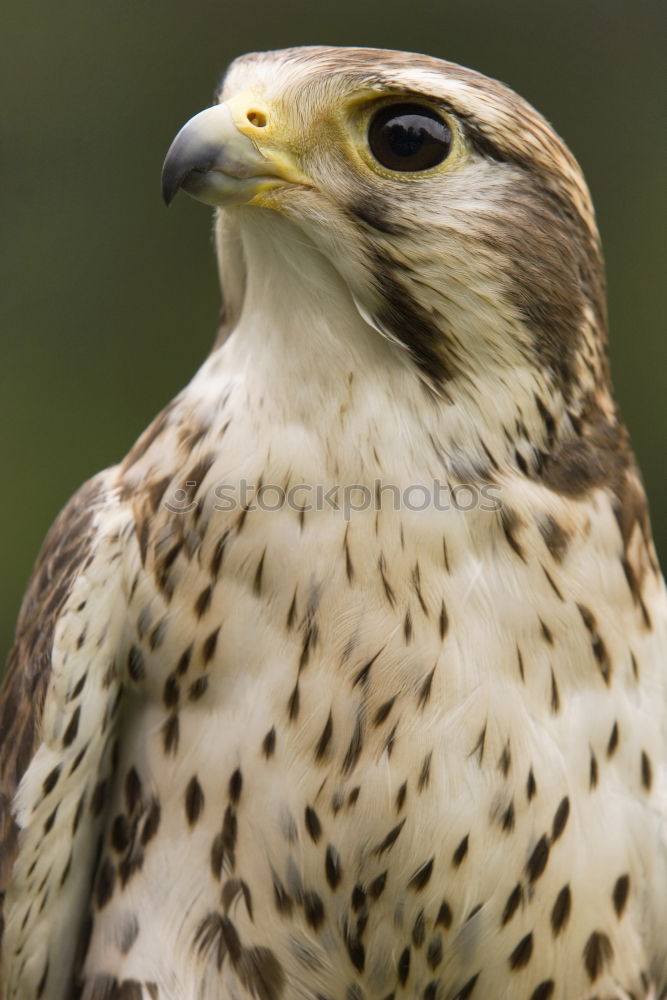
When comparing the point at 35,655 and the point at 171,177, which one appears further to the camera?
the point at 35,655

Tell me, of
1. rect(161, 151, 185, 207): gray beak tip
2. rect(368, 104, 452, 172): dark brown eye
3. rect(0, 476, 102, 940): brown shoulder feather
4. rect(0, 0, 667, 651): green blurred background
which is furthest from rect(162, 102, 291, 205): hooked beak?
rect(0, 0, 667, 651): green blurred background

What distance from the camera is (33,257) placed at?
17.1 ft

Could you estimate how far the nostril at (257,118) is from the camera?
198 centimetres

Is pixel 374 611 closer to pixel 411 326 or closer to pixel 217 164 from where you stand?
pixel 411 326

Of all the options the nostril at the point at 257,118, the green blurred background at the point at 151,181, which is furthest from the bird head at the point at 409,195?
the green blurred background at the point at 151,181

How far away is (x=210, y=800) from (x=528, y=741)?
48cm

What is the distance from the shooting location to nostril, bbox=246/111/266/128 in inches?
77.9

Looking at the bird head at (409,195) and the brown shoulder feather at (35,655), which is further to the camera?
the brown shoulder feather at (35,655)

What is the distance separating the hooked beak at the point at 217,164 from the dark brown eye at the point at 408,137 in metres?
0.15

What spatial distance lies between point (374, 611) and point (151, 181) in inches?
138

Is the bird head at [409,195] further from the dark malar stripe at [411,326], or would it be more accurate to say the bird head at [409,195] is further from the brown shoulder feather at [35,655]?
the brown shoulder feather at [35,655]

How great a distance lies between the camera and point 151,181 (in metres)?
5.19

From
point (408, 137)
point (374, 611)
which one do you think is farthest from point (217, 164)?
point (374, 611)

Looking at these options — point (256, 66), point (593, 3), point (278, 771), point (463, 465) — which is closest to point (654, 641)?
point (463, 465)
